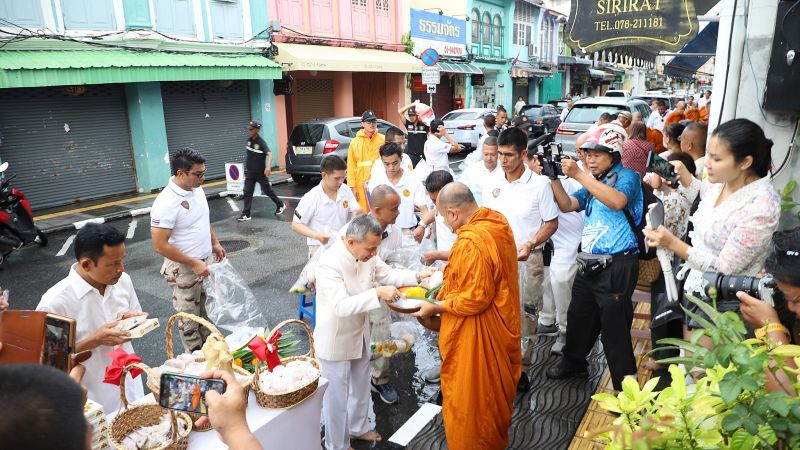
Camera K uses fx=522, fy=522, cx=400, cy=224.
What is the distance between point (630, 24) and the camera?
189 inches

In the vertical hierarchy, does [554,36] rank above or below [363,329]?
above

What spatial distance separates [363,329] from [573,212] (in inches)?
88.1

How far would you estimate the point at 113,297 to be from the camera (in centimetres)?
301

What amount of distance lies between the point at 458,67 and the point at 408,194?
1812 centimetres

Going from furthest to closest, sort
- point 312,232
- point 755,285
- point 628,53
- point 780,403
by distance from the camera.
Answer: point 628,53, point 312,232, point 755,285, point 780,403

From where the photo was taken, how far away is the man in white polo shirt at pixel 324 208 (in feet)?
14.9

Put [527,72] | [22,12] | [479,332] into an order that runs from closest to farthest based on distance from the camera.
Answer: [479,332] < [22,12] < [527,72]

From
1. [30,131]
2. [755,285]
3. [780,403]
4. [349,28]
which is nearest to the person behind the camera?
[780,403]

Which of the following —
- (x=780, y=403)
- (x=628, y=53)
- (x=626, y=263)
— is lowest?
(x=626, y=263)

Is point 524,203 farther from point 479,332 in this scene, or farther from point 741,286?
point 741,286

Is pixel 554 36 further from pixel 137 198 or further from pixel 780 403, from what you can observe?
pixel 780 403

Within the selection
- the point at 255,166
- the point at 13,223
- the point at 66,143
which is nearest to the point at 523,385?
the point at 255,166

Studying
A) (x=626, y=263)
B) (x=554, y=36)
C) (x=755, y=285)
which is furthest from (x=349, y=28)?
(x=554, y=36)

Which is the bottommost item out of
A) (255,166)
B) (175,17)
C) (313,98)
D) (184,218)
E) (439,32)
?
(255,166)
